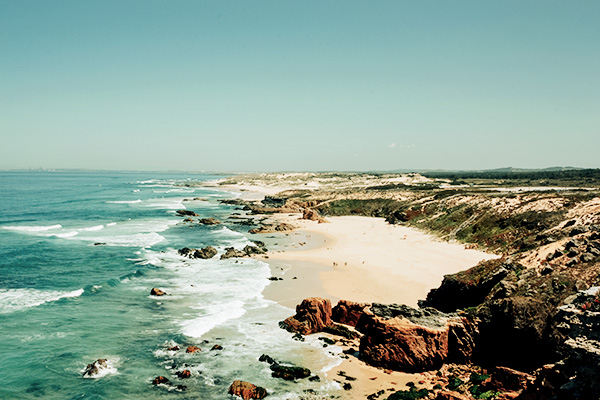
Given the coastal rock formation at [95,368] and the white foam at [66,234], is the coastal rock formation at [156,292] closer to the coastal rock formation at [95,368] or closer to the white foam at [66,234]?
the coastal rock formation at [95,368]

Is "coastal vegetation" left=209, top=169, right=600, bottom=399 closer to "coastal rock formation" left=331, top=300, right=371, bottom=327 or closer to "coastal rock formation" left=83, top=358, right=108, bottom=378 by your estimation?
"coastal rock formation" left=331, top=300, right=371, bottom=327

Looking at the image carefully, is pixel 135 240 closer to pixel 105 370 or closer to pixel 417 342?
pixel 105 370

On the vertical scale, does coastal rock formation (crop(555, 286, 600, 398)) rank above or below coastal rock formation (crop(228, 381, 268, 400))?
above

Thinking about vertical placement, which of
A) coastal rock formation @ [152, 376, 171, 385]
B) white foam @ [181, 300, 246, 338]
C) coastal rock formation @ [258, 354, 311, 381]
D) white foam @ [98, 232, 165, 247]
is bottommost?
white foam @ [98, 232, 165, 247]

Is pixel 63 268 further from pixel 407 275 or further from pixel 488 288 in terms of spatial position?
pixel 488 288

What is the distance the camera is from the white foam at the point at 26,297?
23169mm

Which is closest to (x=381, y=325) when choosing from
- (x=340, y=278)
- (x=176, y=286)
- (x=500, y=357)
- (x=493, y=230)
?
(x=500, y=357)

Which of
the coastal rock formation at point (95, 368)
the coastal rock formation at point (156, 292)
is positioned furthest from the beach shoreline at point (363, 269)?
the coastal rock formation at point (95, 368)

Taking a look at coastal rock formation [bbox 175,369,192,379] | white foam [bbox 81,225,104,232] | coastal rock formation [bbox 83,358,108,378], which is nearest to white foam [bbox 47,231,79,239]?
white foam [bbox 81,225,104,232]

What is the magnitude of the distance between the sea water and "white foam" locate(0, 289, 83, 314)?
0.23ft

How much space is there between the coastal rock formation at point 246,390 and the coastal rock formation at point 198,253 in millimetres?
23774

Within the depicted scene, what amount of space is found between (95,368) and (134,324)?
16.7ft

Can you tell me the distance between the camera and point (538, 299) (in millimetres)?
14125

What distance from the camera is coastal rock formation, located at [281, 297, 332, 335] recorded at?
19.2 meters
